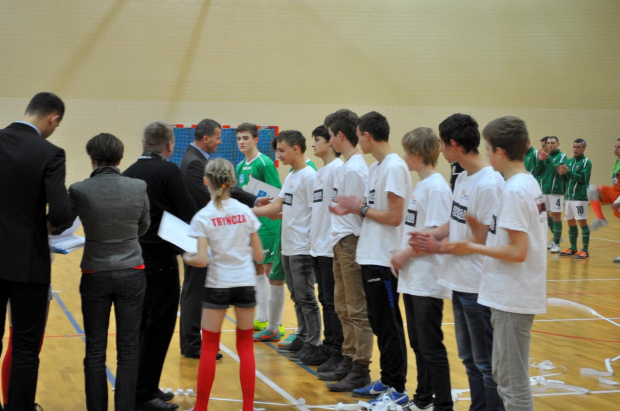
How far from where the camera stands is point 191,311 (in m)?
5.99

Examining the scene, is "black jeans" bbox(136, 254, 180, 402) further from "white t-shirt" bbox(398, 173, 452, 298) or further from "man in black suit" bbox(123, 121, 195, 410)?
"white t-shirt" bbox(398, 173, 452, 298)

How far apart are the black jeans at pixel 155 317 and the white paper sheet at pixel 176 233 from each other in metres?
0.32

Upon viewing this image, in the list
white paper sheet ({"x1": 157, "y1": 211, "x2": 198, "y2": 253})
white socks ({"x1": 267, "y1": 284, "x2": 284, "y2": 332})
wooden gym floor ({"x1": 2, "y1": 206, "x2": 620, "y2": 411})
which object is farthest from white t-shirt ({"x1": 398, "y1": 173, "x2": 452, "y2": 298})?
white socks ({"x1": 267, "y1": 284, "x2": 284, "y2": 332})

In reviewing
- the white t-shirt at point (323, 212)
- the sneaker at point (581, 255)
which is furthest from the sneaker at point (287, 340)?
the sneaker at point (581, 255)

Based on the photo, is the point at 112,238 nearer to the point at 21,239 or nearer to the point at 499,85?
the point at 21,239

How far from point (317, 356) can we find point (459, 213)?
2.42 meters

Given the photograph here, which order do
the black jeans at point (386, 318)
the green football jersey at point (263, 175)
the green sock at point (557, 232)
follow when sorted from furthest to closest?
the green sock at point (557, 232) < the green football jersey at point (263, 175) < the black jeans at point (386, 318)

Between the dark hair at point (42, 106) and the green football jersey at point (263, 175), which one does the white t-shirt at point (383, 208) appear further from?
the dark hair at point (42, 106)

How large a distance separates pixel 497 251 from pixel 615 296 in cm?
651

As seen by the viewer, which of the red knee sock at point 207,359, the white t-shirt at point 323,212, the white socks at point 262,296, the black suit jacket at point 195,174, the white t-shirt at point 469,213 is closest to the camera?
the white t-shirt at point 469,213

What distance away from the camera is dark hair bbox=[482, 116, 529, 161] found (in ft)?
11.0

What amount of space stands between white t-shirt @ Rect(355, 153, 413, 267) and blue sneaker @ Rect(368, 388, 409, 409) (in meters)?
0.88

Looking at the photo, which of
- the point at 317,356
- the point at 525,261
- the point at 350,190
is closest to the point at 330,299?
the point at 317,356

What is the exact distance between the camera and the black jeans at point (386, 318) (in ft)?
14.9
